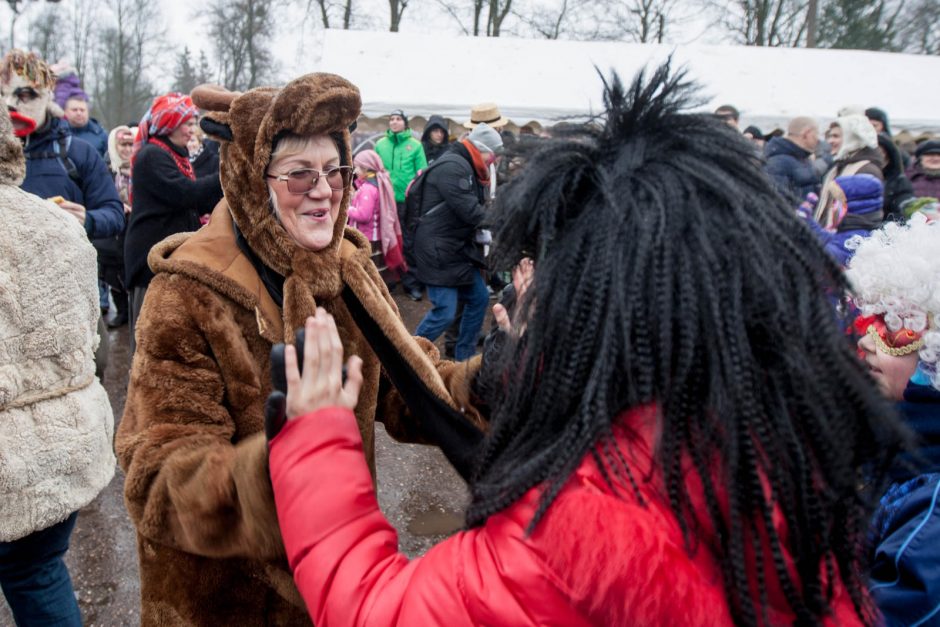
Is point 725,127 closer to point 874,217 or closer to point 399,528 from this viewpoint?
point 399,528

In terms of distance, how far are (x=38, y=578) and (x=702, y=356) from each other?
2.12 m

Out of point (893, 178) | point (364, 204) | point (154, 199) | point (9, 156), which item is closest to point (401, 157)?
point (364, 204)

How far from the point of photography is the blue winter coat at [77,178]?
3.18 meters

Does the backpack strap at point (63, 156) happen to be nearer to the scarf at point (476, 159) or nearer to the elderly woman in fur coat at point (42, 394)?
the elderly woman in fur coat at point (42, 394)

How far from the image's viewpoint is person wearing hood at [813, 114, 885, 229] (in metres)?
4.73

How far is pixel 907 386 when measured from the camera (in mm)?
1538

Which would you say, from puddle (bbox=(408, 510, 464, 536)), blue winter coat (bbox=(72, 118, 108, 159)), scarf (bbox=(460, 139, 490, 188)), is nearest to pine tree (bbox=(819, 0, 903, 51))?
scarf (bbox=(460, 139, 490, 188))

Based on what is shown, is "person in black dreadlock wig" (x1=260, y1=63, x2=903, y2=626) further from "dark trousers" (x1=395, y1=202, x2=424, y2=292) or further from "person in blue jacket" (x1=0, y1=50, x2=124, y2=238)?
"dark trousers" (x1=395, y1=202, x2=424, y2=292)

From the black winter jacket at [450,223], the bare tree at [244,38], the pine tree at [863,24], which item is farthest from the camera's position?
the bare tree at [244,38]

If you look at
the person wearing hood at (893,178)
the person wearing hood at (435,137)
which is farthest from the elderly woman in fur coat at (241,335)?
the person wearing hood at (435,137)

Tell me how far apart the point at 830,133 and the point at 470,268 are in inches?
163

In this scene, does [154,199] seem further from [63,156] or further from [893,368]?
[893,368]

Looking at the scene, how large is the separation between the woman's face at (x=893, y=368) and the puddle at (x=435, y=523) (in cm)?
214

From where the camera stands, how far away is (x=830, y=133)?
20.5 ft
